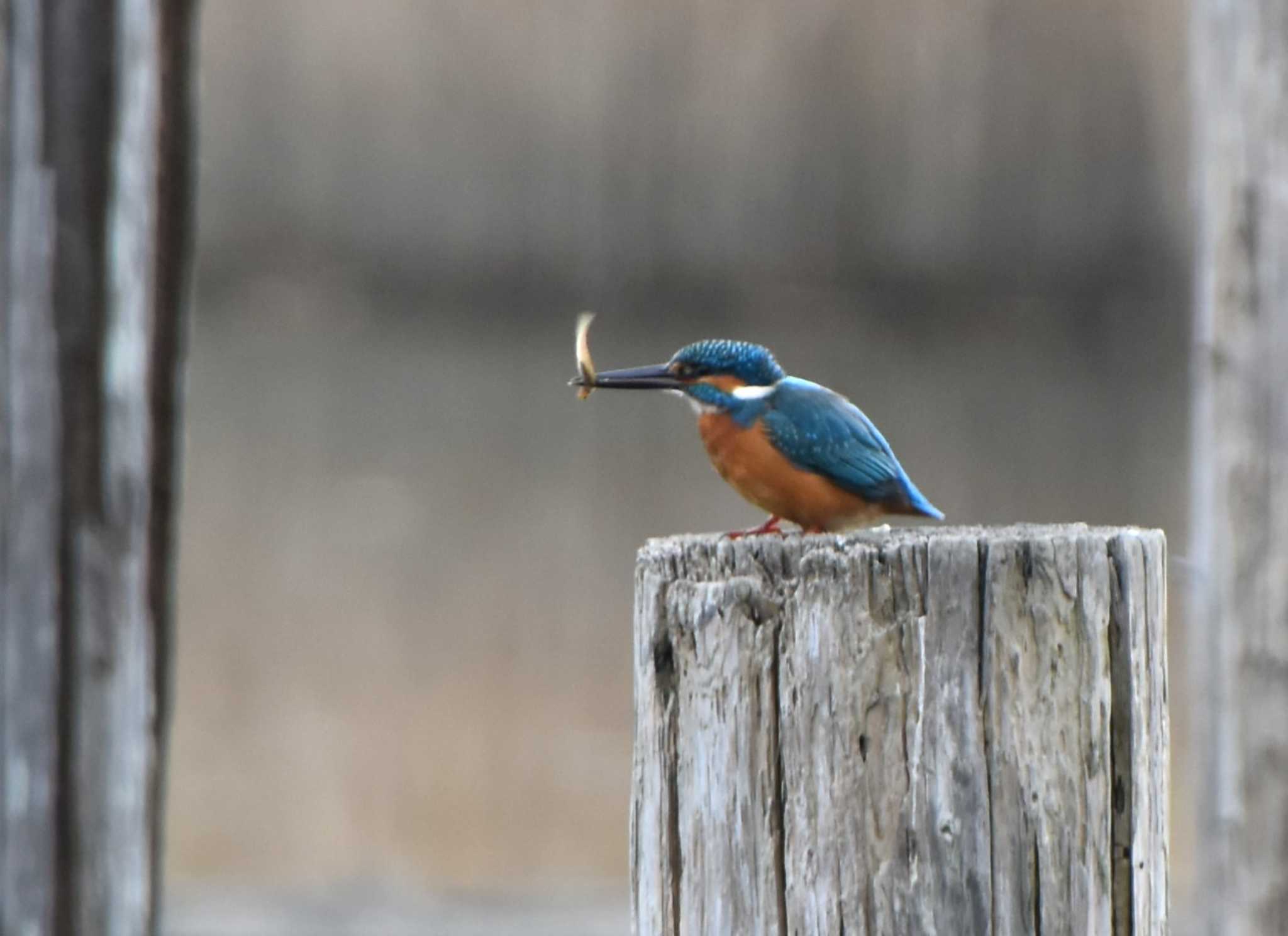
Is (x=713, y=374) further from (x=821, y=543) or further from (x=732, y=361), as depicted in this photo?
(x=821, y=543)

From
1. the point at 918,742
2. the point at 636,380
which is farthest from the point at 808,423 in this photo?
the point at 918,742

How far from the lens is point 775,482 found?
2.45m

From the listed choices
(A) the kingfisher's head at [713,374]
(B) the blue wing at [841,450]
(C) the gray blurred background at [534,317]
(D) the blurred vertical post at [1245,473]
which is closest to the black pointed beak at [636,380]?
(A) the kingfisher's head at [713,374]

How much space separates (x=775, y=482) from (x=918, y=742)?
0.86 metres

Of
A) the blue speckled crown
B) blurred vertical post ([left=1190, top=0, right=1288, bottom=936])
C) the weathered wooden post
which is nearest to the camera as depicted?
the weathered wooden post

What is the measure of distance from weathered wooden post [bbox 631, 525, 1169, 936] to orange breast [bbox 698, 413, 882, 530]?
71cm

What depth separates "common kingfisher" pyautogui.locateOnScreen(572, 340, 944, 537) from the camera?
2.43m

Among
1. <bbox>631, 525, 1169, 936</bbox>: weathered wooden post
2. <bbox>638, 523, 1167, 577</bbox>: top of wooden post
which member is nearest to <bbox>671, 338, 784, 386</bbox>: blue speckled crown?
<bbox>638, 523, 1167, 577</bbox>: top of wooden post

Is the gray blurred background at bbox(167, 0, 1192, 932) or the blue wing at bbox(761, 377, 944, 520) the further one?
the gray blurred background at bbox(167, 0, 1192, 932)

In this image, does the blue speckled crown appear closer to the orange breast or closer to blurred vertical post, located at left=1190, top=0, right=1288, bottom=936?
the orange breast

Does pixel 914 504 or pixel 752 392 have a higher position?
pixel 752 392

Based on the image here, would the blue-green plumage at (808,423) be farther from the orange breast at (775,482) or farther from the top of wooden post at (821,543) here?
the top of wooden post at (821,543)

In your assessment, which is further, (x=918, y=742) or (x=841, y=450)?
(x=841, y=450)

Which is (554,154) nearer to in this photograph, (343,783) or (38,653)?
(343,783)
